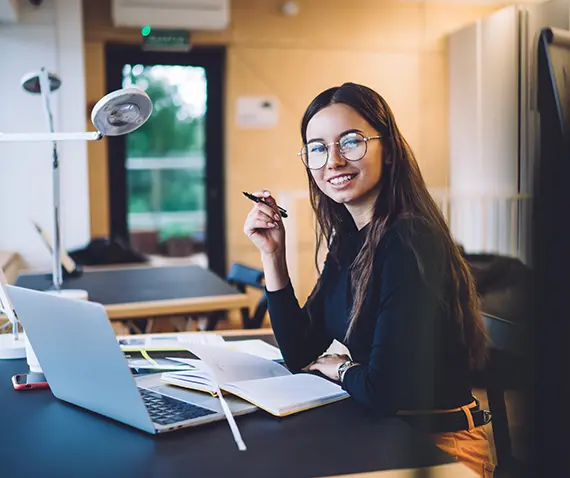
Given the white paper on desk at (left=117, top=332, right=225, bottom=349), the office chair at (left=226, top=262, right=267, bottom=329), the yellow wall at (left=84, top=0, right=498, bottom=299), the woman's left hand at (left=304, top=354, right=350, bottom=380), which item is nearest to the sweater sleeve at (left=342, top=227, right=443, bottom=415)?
the woman's left hand at (left=304, top=354, right=350, bottom=380)

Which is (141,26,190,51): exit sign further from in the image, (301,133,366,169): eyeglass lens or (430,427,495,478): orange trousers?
(430,427,495,478): orange trousers

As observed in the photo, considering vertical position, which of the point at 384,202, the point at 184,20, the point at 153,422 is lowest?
the point at 153,422

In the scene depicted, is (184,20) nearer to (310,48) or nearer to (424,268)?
(310,48)

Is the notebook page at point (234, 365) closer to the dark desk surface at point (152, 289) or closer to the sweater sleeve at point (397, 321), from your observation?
the sweater sleeve at point (397, 321)

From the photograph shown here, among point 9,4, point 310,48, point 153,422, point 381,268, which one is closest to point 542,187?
point 153,422

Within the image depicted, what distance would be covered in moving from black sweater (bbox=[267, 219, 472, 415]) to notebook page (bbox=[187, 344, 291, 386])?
67 millimetres

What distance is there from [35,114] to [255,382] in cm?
395

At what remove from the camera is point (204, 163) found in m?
5.36

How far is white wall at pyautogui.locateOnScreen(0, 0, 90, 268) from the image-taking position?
4.56 meters

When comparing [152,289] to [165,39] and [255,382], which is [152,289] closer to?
[255,382]

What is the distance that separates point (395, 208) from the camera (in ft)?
4.26

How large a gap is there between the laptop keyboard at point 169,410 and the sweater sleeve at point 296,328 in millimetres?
328

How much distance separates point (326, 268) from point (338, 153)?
0.99 ft

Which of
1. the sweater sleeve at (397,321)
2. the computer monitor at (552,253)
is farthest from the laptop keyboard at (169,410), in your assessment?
the computer monitor at (552,253)
